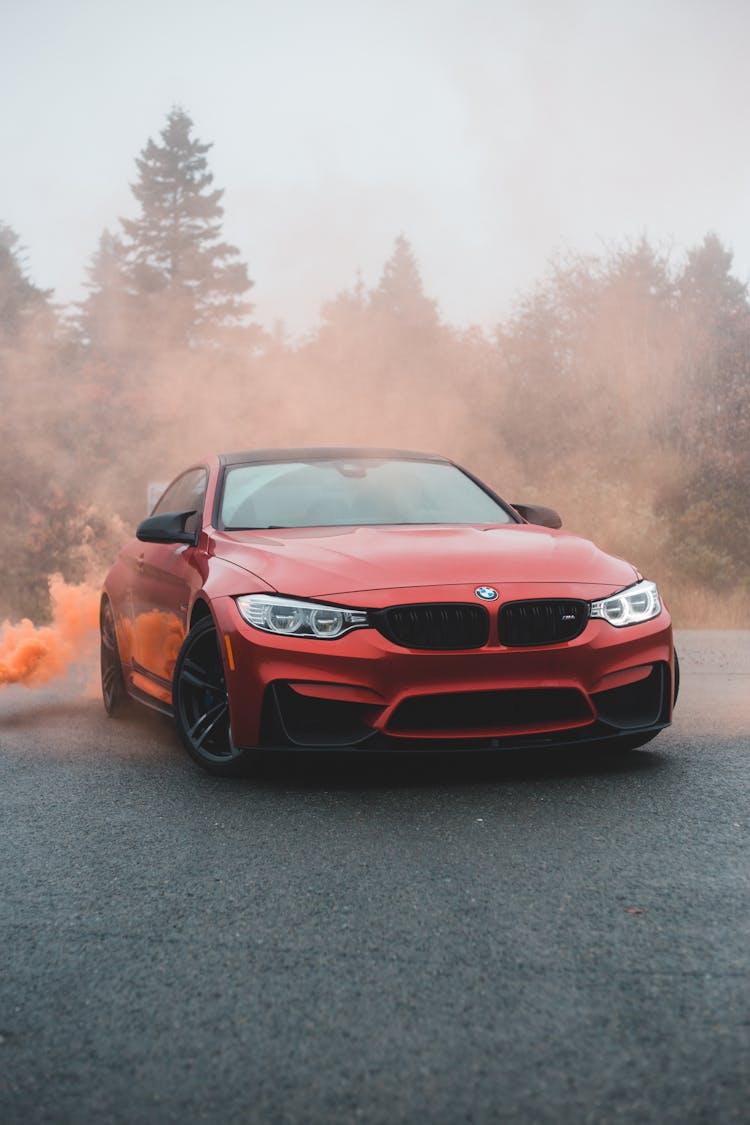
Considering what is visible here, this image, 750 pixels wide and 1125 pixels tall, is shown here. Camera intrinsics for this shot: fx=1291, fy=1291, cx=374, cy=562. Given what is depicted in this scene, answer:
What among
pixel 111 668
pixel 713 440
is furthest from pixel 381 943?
pixel 713 440

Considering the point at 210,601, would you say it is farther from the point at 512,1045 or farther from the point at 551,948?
the point at 512,1045

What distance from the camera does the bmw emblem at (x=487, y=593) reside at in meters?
5.02

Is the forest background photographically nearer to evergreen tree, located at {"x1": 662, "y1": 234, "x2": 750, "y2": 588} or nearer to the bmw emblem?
evergreen tree, located at {"x1": 662, "y1": 234, "x2": 750, "y2": 588}

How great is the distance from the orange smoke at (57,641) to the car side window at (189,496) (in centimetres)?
130

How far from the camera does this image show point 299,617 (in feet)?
16.4

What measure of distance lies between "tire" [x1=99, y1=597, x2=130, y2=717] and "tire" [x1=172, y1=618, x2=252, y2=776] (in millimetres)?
1874

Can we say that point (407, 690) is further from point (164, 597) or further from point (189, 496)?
point (189, 496)

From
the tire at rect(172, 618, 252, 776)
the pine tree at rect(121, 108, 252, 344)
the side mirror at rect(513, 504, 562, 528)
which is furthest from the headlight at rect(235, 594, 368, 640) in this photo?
the pine tree at rect(121, 108, 252, 344)

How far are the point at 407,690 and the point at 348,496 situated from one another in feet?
6.14

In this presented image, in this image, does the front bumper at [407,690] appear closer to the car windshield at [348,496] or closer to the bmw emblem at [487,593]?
the bmw emblem at [487,593]

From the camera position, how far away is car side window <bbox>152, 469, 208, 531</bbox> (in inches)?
262

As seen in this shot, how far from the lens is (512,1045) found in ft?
8.45

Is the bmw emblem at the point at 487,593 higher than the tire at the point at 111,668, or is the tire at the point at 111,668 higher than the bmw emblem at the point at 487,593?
the bmw emblem at the point at 487,593

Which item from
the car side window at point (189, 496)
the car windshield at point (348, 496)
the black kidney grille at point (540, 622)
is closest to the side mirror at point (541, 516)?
the car windshield at point (348, 496)
